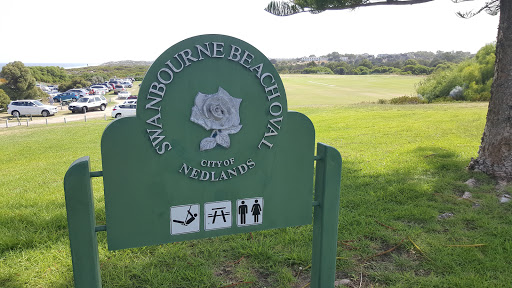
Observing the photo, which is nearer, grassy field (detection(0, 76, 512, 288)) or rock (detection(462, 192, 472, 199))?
grassy field (detection(0, 76, 512, 288))

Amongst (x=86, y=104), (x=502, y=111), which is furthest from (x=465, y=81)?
(x=86, y=104)

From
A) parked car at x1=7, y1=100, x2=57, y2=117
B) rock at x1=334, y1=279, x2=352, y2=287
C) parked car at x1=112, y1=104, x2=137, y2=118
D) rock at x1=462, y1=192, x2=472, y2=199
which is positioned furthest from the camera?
parked car at x1=7, y1=100, x2=57, y2=117

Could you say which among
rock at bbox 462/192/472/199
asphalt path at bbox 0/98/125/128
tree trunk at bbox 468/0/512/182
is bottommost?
asphalt path at bbox 0/98/125/128

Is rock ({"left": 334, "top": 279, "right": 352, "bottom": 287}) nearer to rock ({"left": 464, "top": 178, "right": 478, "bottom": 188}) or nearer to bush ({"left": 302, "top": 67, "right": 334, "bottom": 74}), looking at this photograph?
rock ({"left": 464, "top": 178, "right": 478, "bottom": 188})

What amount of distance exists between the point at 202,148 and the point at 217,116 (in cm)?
21

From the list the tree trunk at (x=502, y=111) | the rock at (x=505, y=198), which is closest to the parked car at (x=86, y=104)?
the tree trunk at (x=502, y=111)

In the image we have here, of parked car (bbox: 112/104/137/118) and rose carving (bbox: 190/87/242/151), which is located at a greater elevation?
rose carving (bbox: 190/87/242/151)

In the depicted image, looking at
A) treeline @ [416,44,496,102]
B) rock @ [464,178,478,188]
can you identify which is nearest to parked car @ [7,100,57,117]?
treeline @ [416,44,496,102]

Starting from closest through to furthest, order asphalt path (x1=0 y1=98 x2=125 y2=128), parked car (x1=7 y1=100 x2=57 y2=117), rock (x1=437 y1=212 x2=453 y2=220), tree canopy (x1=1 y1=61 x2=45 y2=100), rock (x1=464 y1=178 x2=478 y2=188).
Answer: rock (x1=437 y1=212 x2=453 y2=220) < rock (x1=464 y1=178 x2=478 y2=188) < asphalt path (x1=0 y1=98 x2=125 y2=128) < parked car (x1=7 y1=100 x2=57 y2=117) < tree canopy (x1=1 y1=61 x2=45 y2=100)

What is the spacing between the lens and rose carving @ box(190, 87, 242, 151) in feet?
6.90

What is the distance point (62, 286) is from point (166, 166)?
1476 mm

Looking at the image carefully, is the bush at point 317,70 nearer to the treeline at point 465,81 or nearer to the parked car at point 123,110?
the treeline at point 465,81

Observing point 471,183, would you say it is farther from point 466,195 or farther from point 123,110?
point 123,110

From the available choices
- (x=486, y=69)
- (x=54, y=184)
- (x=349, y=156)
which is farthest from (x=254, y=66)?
(x=486, y=69)
